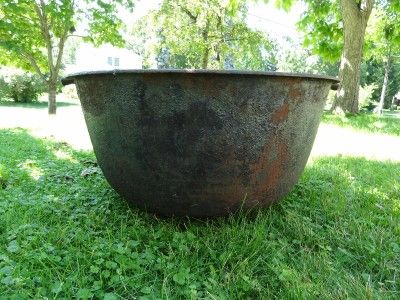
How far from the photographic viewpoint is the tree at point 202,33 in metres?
18.4


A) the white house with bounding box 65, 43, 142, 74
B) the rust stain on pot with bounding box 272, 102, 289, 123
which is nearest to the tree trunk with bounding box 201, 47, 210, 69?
the rust stain on pot with bounding box 272, 102, 289, 123

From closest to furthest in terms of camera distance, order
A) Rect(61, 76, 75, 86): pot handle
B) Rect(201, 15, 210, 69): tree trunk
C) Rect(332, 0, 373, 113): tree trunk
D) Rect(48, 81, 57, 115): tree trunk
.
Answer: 1. Rect(61, 76, 75, 86): pot handle
2. Rect(332, 0, 373, 113): tree trunk
3. Rect(48, 81, 57, 115): tree trunk
4. Rect(201, 15, 210, 69): tree trunk

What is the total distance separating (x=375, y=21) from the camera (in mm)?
15898

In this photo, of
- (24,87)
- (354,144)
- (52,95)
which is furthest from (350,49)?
(24,87)

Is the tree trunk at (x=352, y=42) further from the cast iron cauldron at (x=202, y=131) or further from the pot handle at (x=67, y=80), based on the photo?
the pot handle at (x=67, y=80)

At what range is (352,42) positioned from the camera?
7.83 metres

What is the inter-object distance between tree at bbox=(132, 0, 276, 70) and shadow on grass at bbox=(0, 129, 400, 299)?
1654cm

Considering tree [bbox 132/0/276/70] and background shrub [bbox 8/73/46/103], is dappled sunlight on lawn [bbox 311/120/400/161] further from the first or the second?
background shrub [bbox 8/73/46/103]

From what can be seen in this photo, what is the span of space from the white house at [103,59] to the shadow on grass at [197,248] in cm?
3815

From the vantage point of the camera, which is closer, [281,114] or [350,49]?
[281,114]

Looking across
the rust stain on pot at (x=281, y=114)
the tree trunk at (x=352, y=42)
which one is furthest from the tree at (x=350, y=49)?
the rust stain on pot at (x=281, y=114)

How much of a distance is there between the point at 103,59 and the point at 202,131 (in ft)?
134

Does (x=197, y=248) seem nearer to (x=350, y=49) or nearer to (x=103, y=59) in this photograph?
(x=350, y=49)

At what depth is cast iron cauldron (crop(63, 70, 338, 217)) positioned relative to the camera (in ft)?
5.76
